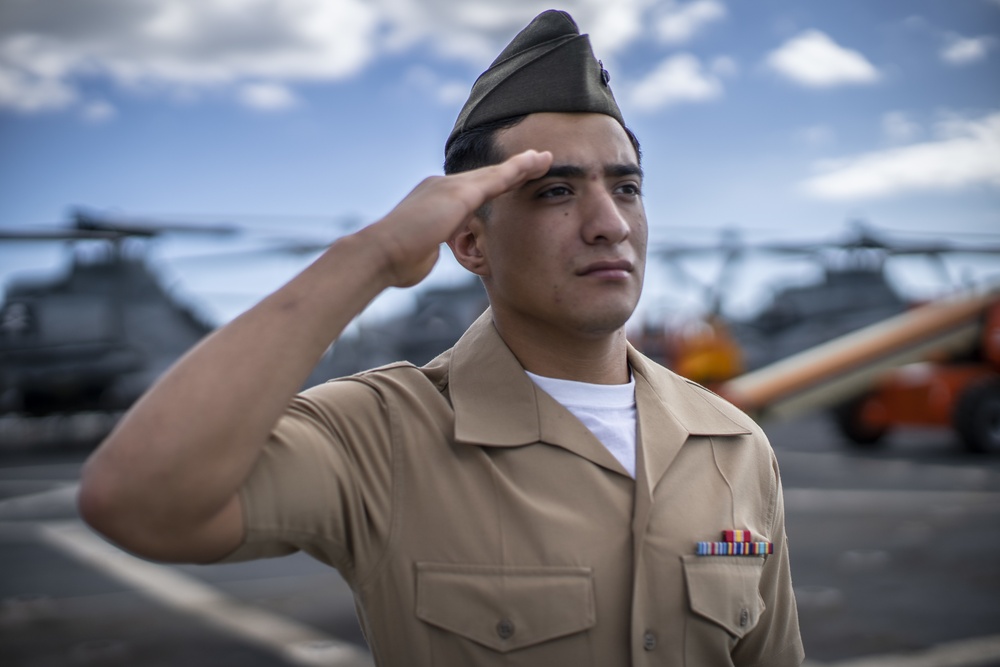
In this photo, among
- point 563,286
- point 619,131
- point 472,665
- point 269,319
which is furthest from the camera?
point 619,131

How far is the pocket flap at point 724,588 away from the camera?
1.56m

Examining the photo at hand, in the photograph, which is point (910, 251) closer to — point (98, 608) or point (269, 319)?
point (98, 608)

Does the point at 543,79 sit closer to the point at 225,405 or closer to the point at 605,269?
the point at 605,269

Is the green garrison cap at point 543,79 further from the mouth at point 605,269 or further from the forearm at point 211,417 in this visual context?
the forearm at point 211,417

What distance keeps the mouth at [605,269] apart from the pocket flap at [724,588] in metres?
0.51

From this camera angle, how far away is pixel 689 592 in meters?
1.55

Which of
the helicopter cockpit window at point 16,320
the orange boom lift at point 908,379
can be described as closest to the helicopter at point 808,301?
the orange boom lift at point 908,379

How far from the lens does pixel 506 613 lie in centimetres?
147

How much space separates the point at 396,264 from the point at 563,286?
345mm

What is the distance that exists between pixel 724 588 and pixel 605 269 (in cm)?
59

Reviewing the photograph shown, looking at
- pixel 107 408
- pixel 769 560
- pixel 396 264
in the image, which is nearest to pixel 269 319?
pixel 396 264

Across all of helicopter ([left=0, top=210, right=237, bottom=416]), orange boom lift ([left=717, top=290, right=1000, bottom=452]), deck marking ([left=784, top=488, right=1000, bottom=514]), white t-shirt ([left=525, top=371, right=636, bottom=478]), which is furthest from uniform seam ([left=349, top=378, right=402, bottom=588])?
helicopter ([left=0, top=210, right=237, bottom=416])

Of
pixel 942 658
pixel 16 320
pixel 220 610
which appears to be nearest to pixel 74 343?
pixel 16 320

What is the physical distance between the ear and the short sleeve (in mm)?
363
